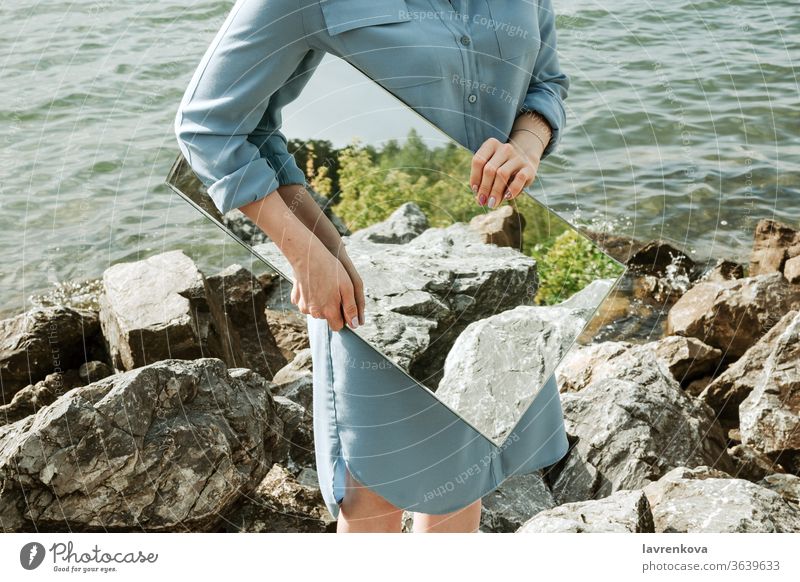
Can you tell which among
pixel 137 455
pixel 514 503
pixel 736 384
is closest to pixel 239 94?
pixel 137 455

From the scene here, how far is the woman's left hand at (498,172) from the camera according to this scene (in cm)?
126

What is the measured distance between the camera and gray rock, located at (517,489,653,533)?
5.57 ft

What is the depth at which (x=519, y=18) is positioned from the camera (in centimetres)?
129

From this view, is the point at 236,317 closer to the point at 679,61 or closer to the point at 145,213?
the point at 145,213

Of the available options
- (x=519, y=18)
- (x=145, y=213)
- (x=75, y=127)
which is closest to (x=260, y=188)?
(x=519, y=18)

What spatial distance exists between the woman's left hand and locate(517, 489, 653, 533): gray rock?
77cm

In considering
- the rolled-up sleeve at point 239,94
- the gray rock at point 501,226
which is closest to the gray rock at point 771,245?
the gray rock at point 501,226

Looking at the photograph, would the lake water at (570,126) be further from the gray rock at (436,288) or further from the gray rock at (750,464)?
the gray rock at (436,288)

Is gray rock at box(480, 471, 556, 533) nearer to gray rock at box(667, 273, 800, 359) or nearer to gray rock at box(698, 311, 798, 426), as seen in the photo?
gray rock at box(698, 311, 798, 426)

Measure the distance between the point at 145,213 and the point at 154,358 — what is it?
6.84ft

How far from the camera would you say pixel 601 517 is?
1.75 meters

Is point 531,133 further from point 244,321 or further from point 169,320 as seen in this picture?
point 244,321

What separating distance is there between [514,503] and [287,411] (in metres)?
0.69

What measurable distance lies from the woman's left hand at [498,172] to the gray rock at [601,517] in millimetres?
766
